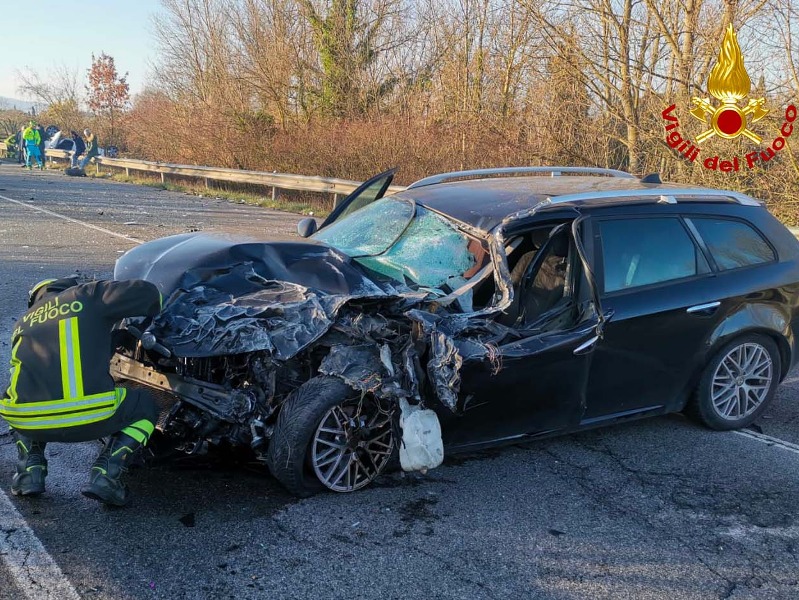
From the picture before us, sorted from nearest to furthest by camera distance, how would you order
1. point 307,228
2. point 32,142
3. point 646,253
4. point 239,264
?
1. point 239,264
2. point 646,253
3. point 307,228
4. point 32,142

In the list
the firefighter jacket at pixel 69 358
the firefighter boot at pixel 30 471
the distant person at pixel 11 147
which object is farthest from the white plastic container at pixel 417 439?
the distant person at pixel 11 147

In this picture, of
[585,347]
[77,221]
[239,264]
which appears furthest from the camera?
[77,221]

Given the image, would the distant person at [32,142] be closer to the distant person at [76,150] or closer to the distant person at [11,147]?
the distant person at [76,150]

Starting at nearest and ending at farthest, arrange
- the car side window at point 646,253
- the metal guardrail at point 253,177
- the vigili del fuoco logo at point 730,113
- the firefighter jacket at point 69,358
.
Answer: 1. the firefighter jacket at point 69,358
2. the car side window at point 646,253
3. the vigili del fuoco logo at point 730,113
4. the metal guardrail at point 253,177

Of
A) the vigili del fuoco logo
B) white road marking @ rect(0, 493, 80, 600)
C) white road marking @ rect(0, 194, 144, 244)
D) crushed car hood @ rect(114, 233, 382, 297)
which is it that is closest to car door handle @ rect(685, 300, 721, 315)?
crushed car hood @ rect(114, 233, 382, 297)

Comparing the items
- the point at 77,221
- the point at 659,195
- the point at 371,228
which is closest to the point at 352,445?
the point at 371,228

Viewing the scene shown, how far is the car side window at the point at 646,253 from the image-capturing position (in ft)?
14.3

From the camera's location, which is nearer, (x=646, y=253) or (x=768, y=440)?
(x=646, y=253)

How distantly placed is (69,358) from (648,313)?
3.19 meters

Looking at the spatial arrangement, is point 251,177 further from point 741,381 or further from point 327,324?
point 327,324

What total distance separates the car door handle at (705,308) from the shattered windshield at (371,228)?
1.90m

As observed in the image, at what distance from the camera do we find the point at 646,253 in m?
4.49

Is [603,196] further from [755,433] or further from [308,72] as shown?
[308,72]

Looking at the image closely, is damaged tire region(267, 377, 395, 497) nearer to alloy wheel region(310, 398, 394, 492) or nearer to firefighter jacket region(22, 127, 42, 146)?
alloy wheel region(310, 398, 394, 492)
